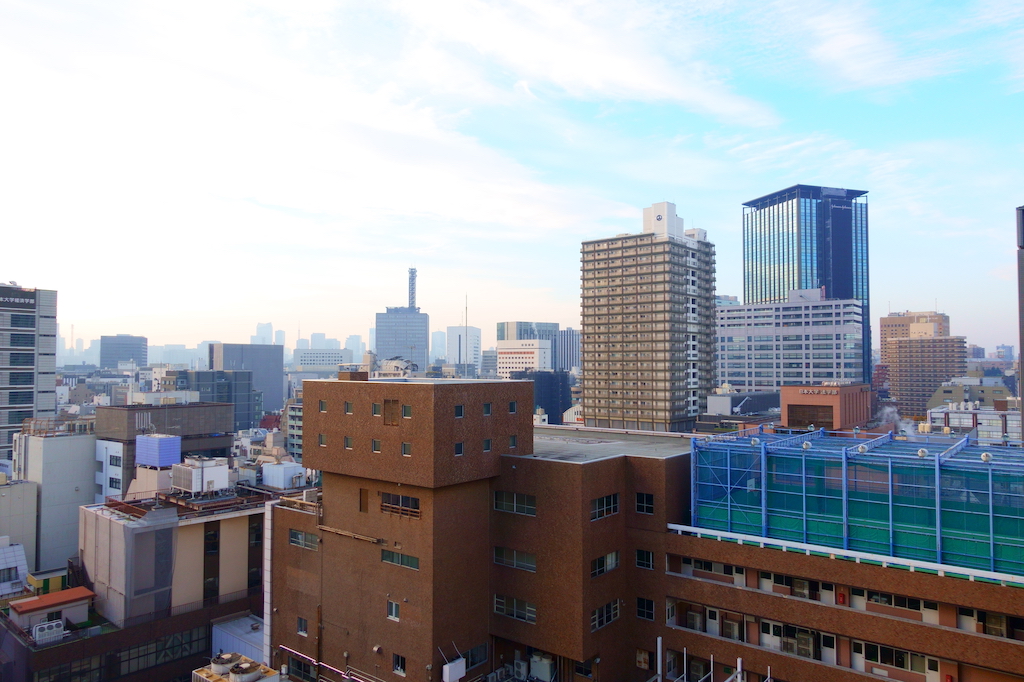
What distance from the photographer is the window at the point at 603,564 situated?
30.0 meters

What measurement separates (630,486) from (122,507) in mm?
Result: 36259

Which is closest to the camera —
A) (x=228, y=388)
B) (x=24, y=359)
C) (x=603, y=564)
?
(x=603, y=564)

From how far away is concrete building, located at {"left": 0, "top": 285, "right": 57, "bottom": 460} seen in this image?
252ft

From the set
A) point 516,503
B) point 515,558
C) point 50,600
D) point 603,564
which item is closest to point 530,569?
point 515,558

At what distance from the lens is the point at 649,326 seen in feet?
373

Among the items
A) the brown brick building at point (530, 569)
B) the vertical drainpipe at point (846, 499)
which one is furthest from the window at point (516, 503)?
the vertical drainpipe at point (846, 499)

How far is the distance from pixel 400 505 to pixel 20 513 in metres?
46.0

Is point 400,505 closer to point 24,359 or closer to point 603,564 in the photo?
point 603,564

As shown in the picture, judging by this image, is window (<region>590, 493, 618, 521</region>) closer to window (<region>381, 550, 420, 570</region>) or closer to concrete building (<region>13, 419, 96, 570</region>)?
window (<region>381, 550, 420, 570</region>)

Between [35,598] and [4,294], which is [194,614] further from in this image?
[4,294]

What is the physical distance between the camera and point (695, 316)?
4678 inches

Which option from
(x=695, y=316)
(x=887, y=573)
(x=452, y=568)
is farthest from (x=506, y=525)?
(x=695, y=316)

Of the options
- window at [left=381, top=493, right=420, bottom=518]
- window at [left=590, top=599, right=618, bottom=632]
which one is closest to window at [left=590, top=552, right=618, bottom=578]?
window at [left=590, top=599, right=618, bottom=632]

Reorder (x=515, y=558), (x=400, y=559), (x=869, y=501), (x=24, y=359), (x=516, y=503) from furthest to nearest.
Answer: (x=24, y=359), (x=516, y=503), (x=515, y=558), (x=400, y=559), (x=869, y=501)
